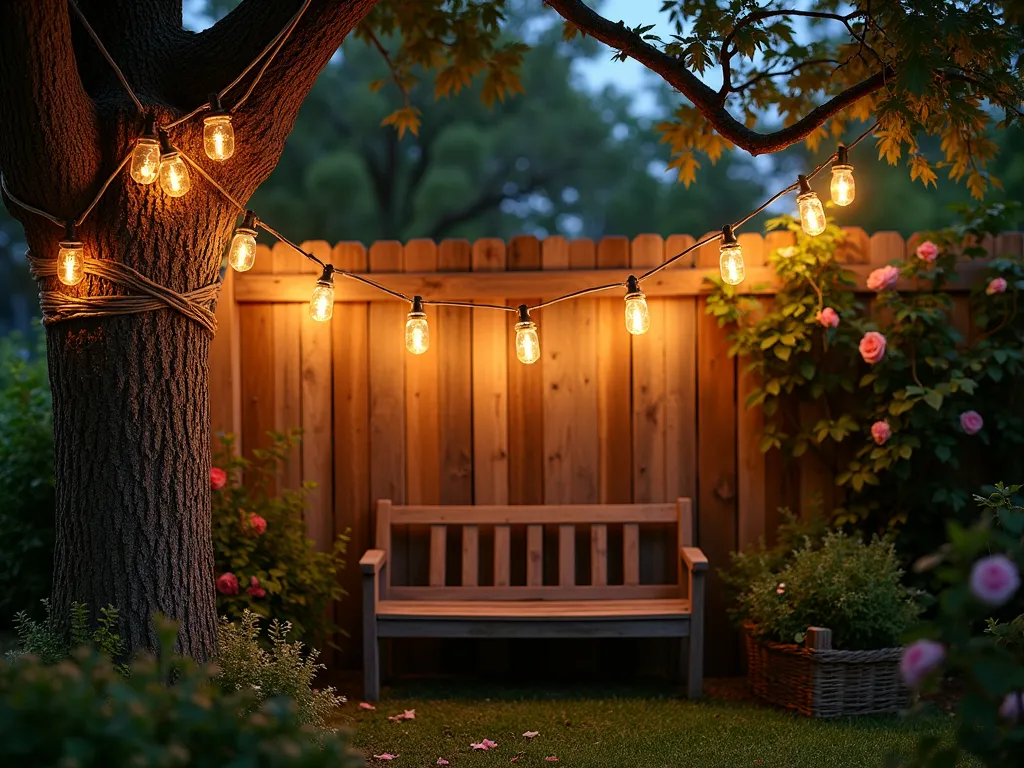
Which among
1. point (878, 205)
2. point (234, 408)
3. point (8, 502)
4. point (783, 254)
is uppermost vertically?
point (878, 205)

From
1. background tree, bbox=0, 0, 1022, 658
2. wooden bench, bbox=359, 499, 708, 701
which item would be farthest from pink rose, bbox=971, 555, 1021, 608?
wooden bench, bbox=359, 499, 708, 701

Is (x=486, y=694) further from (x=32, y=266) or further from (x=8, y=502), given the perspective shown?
(x=32, y=266)

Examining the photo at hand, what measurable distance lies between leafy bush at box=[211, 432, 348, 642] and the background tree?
76cm

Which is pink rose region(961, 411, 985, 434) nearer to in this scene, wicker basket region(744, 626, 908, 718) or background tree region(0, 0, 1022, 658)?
wicker basket region(744, 626, 908, 718)

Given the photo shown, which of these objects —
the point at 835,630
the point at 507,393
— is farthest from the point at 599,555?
the point at 835,630

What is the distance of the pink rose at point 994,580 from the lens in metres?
1.48

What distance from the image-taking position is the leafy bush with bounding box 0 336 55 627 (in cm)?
419

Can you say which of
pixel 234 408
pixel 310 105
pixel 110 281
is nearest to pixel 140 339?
pixel 110 281

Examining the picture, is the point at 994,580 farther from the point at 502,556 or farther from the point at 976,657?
the point at 502,556

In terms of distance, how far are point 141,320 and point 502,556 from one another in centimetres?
216

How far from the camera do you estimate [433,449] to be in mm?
4777

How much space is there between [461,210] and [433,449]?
9380 mm

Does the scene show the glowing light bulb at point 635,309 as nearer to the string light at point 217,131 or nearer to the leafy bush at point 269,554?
the string light at point 217,131

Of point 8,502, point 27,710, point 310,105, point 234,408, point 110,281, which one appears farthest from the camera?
point 310,105
